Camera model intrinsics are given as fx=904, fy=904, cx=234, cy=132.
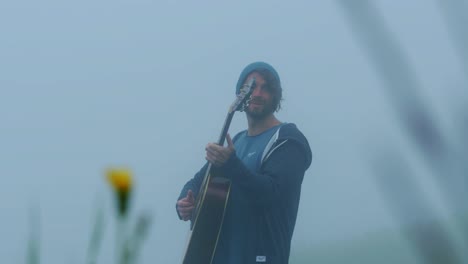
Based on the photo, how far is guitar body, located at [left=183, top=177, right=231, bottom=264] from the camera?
4.68ft

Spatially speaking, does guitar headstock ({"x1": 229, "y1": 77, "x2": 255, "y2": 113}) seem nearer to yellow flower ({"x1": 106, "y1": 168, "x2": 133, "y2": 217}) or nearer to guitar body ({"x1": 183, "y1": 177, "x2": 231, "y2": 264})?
guitar body ({"x1": 183, "y1": 177, "x2": 231, "y2": 264})

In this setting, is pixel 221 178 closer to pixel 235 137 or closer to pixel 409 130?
pixel 235 137

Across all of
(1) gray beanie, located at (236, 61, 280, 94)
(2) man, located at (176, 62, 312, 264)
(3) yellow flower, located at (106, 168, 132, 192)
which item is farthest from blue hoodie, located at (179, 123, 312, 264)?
(3) yellow flower, located at (106, 168, 132, 192)

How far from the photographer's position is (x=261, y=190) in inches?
51.8

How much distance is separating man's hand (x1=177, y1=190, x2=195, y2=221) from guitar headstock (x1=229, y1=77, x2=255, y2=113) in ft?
0.53

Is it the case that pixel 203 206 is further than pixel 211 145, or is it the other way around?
pixel 203 206

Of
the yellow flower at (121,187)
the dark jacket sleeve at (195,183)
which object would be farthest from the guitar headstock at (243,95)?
the yellow flower at (121,187)

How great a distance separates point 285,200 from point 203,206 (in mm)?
154

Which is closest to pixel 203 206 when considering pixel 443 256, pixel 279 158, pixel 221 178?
pixel 221 178

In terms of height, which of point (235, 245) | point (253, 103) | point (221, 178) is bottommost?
point (235, 245)

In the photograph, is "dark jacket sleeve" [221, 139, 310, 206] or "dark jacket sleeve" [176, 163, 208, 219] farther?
"dark jacket sleeve" [176, 163, 208, 219]

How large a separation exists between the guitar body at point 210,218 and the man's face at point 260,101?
0.40 ft

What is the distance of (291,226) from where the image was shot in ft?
4.66

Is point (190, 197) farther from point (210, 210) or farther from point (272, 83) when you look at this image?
point (272, 83)
